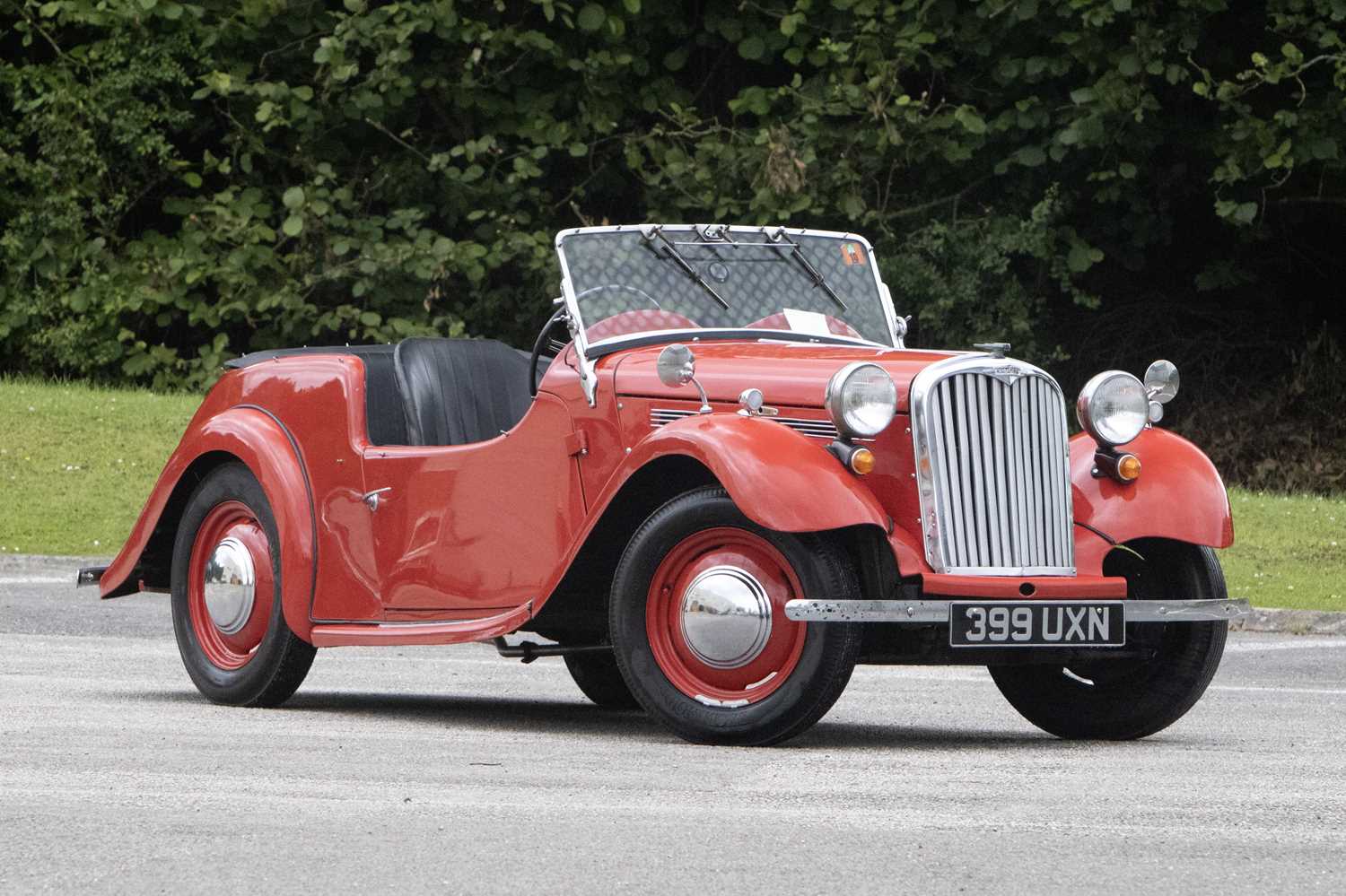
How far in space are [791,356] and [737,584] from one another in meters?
1.10

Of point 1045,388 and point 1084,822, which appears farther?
point 1045,388

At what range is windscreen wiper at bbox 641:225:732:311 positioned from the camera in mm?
8688

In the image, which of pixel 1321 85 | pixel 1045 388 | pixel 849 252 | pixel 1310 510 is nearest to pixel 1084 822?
pixel 1045 388

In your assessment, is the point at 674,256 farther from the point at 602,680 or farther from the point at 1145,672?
the point at 1145,672

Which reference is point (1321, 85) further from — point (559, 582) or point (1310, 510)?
point (559, 582)

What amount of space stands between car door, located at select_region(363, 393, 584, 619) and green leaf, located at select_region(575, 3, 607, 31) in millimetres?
14443

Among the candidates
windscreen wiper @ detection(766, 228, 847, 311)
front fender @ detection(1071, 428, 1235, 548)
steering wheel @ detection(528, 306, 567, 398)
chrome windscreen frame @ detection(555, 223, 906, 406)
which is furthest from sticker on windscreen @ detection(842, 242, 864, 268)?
front fender @ detection(1071, 428, 1235, 548)

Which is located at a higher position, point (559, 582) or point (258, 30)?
point (258, 30)

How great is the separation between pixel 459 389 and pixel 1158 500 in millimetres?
2905

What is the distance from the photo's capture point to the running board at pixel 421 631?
793 centimetres

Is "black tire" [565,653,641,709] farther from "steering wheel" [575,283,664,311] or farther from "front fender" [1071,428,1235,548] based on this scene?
"front fender" [1071,428,1235,548]

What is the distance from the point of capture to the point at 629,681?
7395 millimetres

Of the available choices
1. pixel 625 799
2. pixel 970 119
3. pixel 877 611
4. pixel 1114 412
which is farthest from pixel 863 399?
pixel 970 119

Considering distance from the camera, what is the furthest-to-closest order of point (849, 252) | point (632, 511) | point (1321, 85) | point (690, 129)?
1. point (690, 129)
2. point (1321, 85)
3. point (849, 252)
4. point (632, 511)
